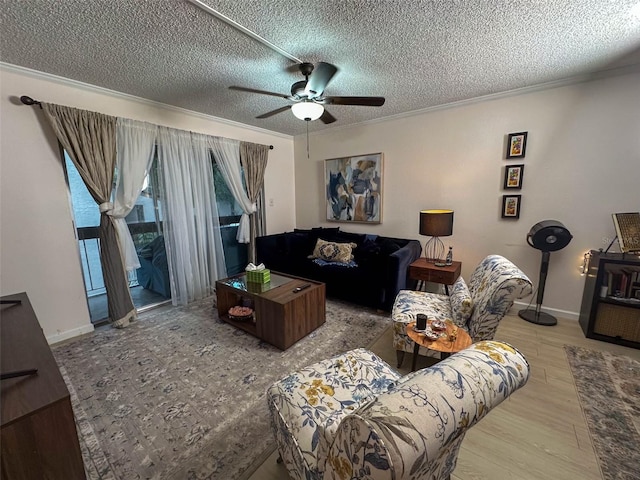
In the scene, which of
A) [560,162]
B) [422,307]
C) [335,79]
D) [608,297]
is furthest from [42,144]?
[608,297]

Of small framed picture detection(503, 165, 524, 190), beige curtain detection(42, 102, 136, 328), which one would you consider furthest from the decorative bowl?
small framed picture detection(503, 165, 524, 190)

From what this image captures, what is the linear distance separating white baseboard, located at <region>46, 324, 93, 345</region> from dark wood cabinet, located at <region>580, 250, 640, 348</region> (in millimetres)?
4884

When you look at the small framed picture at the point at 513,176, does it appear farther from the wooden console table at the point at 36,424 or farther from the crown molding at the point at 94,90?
the wooden console table at the point at 36,424

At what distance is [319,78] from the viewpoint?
83.4 inches

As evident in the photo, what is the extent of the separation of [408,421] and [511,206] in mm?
3190

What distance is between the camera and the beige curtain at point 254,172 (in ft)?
12.9

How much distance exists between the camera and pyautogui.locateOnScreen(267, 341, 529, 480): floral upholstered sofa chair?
0.54m

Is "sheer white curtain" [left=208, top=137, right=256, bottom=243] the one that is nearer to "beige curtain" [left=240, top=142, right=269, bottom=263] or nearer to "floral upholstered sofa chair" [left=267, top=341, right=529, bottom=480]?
"beige curtain" [left=240, top=142, right=269, bottom=263]

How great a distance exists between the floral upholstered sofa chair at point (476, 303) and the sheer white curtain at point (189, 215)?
262 cm

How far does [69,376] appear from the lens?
2004 millimetres

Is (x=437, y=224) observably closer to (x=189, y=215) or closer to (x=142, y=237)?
(x=189, y=215)

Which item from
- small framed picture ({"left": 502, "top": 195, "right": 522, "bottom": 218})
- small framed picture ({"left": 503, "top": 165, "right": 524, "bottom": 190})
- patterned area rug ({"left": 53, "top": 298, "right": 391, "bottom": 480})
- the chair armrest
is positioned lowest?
patterned area rug ({"left": 53, "top": 298, "right": 391, "bottom": 480})

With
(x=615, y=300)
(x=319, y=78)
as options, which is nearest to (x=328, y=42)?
(x=319, y=78)

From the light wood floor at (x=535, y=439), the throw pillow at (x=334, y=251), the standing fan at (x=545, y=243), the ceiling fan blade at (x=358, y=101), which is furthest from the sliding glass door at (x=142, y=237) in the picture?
the standing fan at (x=545, y=243)
